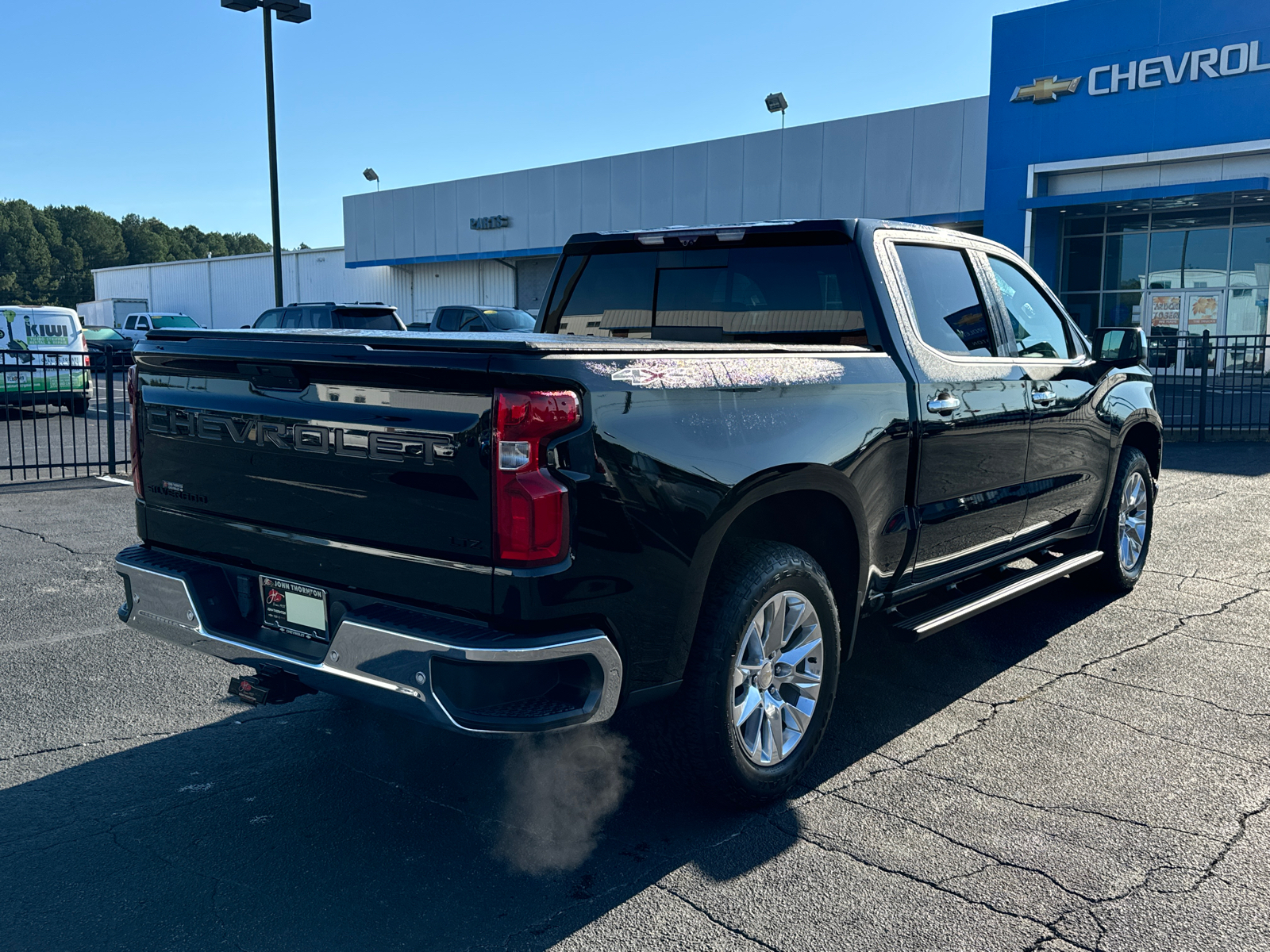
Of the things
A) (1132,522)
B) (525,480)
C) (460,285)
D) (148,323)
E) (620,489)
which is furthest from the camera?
(460,285)

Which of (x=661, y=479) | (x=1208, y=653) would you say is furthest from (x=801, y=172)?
(x=661, y=479)

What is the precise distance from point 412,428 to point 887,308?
212 cm

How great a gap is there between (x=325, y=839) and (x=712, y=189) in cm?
3284

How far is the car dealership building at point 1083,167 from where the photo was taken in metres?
24.0

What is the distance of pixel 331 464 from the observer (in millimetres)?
3162

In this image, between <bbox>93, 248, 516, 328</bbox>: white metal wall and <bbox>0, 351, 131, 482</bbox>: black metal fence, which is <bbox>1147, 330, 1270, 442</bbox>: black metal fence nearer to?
<bbox>0, 351, 131, 482</bbox>: black metal fence

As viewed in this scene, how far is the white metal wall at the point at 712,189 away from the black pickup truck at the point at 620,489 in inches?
737

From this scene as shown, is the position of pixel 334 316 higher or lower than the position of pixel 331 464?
higher

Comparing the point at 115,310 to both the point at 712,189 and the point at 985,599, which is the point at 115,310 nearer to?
the point at 712,189

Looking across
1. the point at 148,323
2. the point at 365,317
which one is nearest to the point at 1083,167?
the point at 365,317

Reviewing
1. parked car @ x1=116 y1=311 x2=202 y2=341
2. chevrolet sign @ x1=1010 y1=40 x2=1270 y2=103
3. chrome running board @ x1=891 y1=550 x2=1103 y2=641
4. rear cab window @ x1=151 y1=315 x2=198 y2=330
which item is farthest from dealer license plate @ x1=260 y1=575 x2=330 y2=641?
parked car @ x1=116 y1=311 x2=202 y2=341

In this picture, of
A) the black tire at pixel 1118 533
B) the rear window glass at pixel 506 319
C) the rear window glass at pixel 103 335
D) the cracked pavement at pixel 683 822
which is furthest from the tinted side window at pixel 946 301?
the rear window glass at pixel 103 335

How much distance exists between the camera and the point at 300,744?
4160mm

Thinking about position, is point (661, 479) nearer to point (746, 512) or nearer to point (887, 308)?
point (746, 512)
